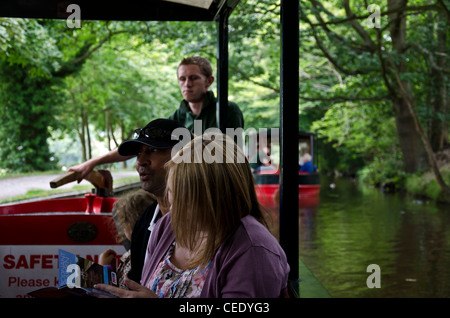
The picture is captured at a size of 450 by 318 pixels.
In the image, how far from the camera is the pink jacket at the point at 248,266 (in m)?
1.76

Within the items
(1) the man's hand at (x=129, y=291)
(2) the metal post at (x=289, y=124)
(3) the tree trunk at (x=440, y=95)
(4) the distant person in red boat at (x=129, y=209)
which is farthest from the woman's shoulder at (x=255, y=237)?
(3) the tree trunk at (x=440, y=95)

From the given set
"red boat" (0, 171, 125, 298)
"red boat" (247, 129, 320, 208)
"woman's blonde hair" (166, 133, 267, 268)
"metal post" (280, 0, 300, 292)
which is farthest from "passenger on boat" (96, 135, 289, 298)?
"red boat" (247, 129, 320, 208)

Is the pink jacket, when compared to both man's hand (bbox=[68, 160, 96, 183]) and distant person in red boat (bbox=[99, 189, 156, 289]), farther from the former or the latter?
man's hand (bbox=[68, 160, 96, 183])

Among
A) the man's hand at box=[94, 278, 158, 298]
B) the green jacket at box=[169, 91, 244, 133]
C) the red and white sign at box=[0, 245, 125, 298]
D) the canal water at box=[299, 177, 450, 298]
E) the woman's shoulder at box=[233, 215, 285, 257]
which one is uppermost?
the green jacket at box=[169, 91, 244, 133]

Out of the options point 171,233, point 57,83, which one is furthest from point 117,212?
point 57,83

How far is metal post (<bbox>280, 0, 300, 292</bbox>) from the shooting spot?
2.41 metres

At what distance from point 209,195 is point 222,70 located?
2505 millimetres

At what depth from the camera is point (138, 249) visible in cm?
280

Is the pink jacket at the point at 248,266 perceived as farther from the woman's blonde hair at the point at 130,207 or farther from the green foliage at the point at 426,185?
the green foliage at the point at 426,185

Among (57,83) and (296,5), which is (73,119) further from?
→ (296,5)

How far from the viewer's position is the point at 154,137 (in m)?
2.89

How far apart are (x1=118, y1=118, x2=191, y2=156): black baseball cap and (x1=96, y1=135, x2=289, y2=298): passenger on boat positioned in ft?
2.81

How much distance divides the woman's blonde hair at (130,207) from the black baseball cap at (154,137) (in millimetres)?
407
